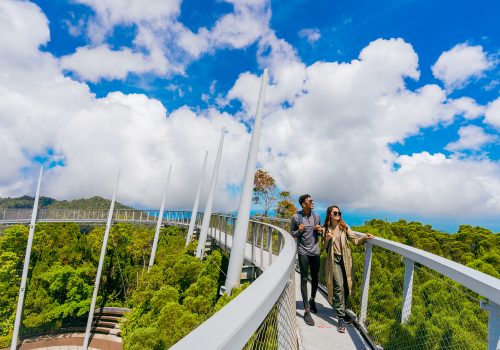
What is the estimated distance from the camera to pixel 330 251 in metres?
4.84

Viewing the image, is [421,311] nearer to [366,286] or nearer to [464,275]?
[366,286]

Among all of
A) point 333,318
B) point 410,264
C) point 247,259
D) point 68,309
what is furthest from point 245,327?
point 68,309

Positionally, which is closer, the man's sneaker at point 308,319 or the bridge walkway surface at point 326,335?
the bridge walkway surface at point 326,335

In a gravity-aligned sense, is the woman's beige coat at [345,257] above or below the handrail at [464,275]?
below

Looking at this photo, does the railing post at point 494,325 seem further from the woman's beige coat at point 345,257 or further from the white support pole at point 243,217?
the white support pole at point 243,217

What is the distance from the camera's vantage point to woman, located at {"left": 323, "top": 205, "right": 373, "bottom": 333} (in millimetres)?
4668

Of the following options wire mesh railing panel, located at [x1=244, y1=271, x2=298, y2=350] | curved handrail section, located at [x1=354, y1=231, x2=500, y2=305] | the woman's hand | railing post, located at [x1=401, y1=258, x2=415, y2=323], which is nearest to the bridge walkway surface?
railing post, located at [x1=401, y1=258, x2=415, y2=323]

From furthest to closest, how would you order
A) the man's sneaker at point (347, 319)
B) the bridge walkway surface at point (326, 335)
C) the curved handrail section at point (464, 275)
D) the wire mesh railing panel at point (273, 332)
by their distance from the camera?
the man's sneaker at point (347, 319) < the bridge walkway surface at point (326, 335) < the curved handrail section at point (464, 275) < the wire mesh railing panel at point (273, 332)

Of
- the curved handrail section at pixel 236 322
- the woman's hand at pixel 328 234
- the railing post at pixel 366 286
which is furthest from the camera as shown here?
the woman's hand at pixel 328 234

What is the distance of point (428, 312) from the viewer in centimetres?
340

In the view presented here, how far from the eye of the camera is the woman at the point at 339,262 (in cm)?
467

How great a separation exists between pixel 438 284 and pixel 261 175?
3675 cm

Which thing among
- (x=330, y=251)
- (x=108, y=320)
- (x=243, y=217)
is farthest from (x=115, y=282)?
(x=330, y=251)

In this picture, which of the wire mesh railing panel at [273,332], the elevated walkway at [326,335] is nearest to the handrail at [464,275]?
the wire mesh railing panel at [273,332]
